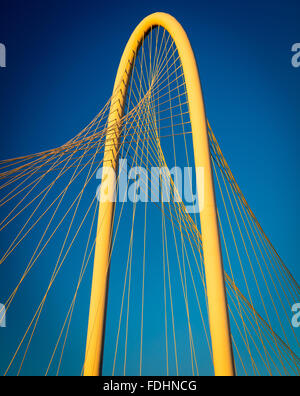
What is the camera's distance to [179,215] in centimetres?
568

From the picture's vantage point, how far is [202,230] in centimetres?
438

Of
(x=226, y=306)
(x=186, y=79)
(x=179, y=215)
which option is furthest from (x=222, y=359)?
(x=186, y=79)

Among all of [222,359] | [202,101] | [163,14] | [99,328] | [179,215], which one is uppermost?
[163,14]

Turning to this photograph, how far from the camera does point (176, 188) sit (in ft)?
20.2

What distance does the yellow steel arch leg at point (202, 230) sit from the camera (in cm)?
381

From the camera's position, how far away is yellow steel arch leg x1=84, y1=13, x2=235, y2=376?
3812 millimetres
